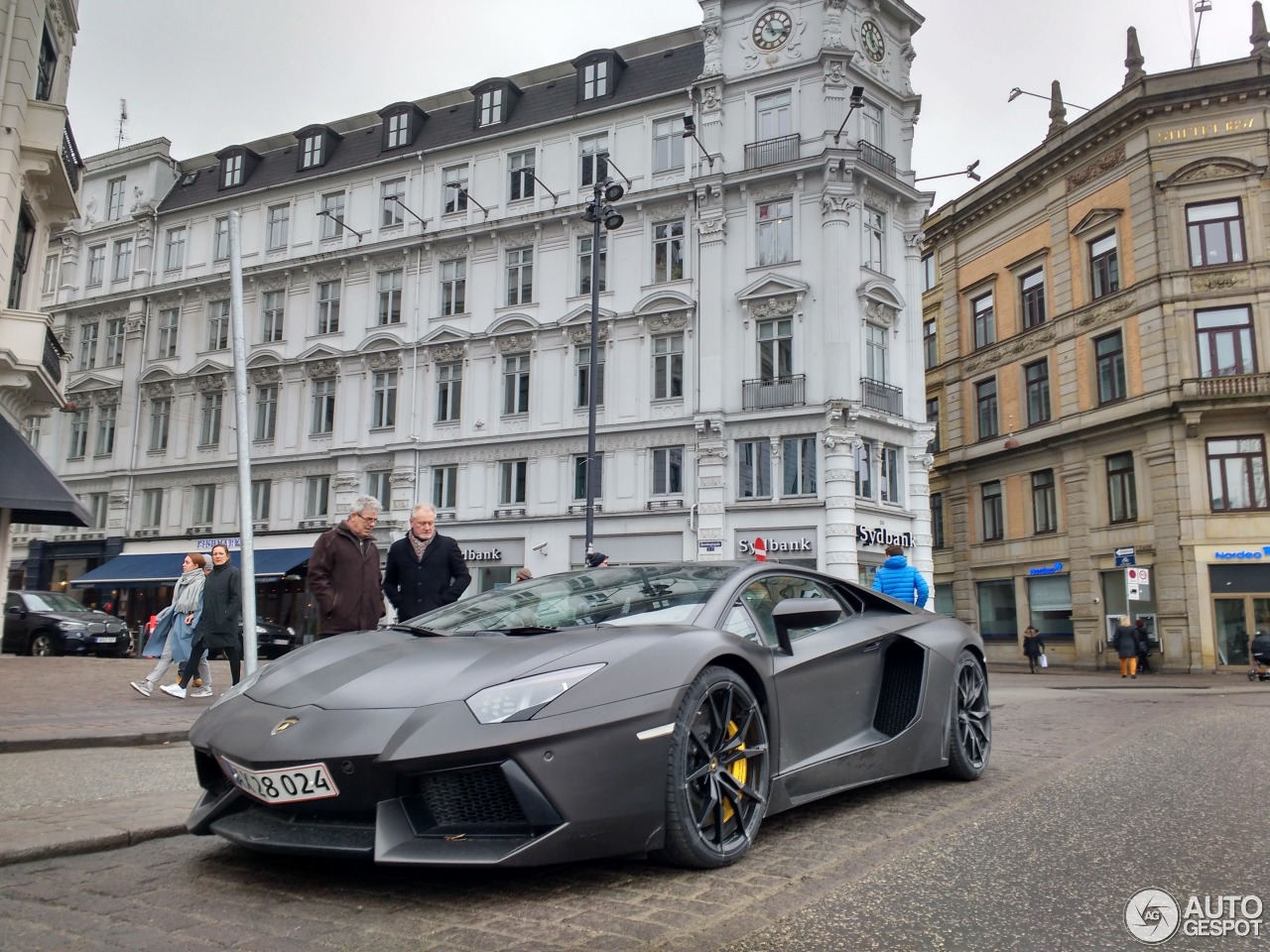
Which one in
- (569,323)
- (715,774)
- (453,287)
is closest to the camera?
(715,774)

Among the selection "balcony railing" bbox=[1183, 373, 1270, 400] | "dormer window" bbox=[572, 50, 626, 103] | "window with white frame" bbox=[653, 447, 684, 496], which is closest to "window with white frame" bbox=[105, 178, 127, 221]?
"dormer window" bbox=[572, 50, 626, 103]

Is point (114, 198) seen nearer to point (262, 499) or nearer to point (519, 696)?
point (262, 499)

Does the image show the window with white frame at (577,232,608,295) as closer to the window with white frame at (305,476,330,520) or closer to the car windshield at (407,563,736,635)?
the window with white frame at (305,476,330,520)

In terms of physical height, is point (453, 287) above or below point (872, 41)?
below

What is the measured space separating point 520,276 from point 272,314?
10.8 meters

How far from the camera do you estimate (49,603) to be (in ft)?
79.6

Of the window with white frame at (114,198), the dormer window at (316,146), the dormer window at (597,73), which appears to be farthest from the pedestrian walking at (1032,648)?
the window with white frame at (114,198)

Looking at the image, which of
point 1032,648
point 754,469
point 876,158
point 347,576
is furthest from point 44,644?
point 1032,648

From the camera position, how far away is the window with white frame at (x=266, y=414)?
38406mm

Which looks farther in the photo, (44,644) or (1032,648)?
(1032,648)

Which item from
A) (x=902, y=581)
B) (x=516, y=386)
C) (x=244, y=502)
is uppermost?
(x=516, y=386)

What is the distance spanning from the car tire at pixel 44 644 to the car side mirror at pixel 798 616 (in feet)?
76.6

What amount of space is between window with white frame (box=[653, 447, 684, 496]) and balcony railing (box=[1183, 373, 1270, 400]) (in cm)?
1434

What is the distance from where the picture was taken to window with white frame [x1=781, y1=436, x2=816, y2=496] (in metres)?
29.4
